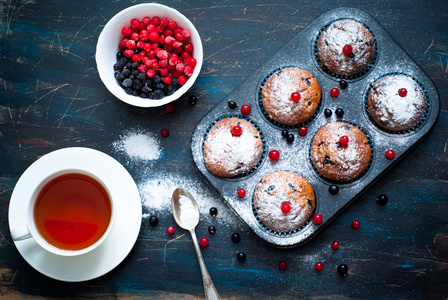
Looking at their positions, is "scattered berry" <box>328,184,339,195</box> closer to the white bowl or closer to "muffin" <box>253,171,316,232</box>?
"muffin" <box>253,171,316,232</box>

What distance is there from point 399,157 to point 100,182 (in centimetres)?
181

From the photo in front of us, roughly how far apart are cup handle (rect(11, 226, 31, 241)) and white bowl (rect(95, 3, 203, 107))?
0.94 metres

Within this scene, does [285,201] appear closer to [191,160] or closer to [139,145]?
[191,160]

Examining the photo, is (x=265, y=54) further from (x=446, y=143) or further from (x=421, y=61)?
(x=446, y=143)

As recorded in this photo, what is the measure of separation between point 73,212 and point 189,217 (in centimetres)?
72

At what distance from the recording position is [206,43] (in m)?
2.79

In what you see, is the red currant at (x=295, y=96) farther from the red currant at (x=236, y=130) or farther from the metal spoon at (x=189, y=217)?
the metal spoon at (x=189, y=217)

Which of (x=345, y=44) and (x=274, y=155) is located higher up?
(x=345, y=44)

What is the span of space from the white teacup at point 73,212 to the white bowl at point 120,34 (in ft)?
1.96

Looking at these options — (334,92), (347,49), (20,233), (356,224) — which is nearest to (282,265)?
(356,224)

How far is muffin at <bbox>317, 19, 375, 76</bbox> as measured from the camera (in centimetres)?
257

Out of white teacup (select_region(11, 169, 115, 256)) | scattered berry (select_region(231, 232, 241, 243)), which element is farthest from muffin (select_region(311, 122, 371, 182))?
white teacup (select_region(11, 169, 115, 256))

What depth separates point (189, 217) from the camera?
8.75ft

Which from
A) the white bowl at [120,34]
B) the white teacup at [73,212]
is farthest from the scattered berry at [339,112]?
the white teacup at [73,212]
